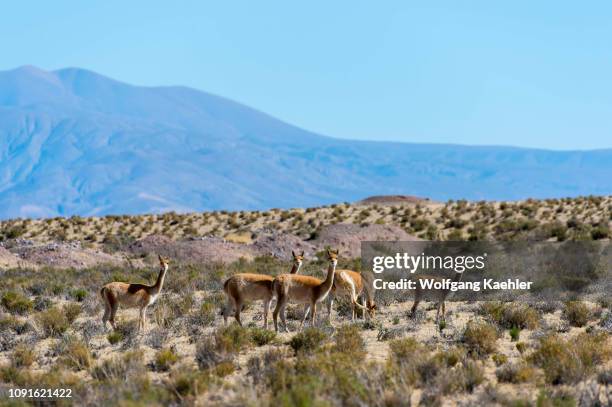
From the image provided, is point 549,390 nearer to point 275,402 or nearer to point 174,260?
point 275,402

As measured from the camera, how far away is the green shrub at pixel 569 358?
36.6 feet

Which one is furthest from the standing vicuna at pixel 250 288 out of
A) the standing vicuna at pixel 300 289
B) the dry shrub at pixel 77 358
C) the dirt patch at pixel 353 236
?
the dirt patch at pixel 353 236

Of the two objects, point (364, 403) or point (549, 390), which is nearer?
point (364, 403)

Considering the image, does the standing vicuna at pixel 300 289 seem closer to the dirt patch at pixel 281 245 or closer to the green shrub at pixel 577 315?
the green shrub at pixel 577 315

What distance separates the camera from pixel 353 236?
4259cm

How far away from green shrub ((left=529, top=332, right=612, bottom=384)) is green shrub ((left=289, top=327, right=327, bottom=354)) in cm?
319

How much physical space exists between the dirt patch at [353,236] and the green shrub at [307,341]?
26.5 metres

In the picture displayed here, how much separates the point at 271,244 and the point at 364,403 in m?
30.3

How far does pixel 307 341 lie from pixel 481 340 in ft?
9.02

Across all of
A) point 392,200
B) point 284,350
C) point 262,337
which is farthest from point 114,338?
point 392,200

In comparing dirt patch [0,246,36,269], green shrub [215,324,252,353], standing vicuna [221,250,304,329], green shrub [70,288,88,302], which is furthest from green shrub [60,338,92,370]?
dirt patch [0,246,36,269]

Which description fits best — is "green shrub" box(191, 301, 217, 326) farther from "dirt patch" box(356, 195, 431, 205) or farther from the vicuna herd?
Answer: "dirt patch" box(356, 195, 431, 205)

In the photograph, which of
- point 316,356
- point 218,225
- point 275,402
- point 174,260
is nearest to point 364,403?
point 275,402

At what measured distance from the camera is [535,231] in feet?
137
